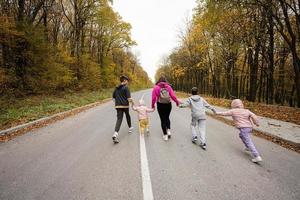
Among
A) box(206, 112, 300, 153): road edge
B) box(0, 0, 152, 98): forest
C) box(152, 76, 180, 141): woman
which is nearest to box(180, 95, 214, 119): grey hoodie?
box(152, 76, 180, 141): woman

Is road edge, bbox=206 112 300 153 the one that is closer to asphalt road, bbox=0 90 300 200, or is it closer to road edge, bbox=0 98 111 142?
asphalt road, bbox=0 90 300 200

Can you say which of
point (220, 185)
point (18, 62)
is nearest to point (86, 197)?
point (220, 185)

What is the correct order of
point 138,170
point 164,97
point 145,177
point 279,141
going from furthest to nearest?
point 279,141 < point 164,97 < point 138,170 < point 145,177

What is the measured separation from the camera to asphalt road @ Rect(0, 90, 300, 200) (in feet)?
9.85

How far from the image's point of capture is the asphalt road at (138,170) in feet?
9.85

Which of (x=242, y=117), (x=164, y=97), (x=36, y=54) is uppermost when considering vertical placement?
(x=36, y=54)

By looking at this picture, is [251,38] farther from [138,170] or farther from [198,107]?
[138,170]

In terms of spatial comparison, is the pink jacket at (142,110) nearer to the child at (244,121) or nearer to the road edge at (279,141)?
the child at (244,121)

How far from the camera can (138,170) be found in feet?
12.4

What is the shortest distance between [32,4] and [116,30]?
17182 millimetres

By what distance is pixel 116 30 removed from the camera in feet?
112

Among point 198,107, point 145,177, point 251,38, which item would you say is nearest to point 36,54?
point 198,107

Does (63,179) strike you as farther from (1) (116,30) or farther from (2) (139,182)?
(1) (116,30)

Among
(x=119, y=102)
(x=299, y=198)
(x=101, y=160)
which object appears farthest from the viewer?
(x=119, y=102)
